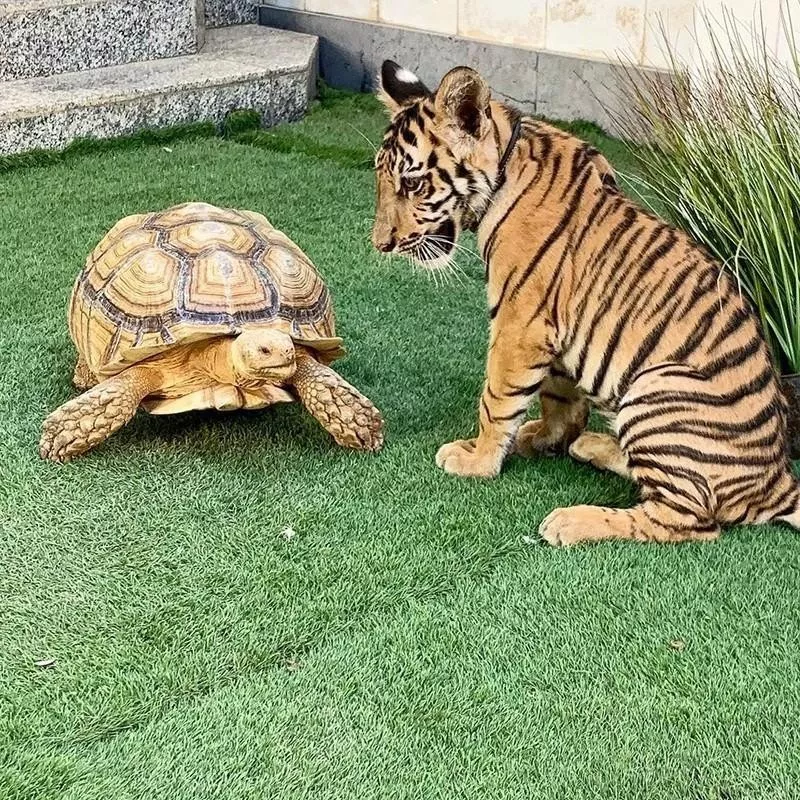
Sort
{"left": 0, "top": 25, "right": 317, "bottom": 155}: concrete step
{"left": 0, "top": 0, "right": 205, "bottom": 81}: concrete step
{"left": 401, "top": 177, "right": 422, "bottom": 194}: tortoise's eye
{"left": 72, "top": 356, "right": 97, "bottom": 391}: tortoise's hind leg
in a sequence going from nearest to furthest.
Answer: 1. {"left": 401, "top": 177, "right": 422, "bottom": 194}: tortoise's eye
2. {"left": 72, "top": 356, "right": 97, "bottom": 391}: tortoise's hind leg
3. {"left": 0, "top": 25, "right": 317, "bottom": 155}: concrete step
4. {"left": 0, "top": 0, "right": 205, "bottom": 81}: concrete step

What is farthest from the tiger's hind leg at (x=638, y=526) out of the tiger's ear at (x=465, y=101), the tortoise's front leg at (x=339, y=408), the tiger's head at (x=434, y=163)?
the tiger's ear at (x=465, y=101)

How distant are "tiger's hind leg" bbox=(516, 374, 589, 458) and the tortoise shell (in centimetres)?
65

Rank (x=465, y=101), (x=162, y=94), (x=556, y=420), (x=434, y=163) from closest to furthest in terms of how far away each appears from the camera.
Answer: (x=465, y=101), (x=434, y=163), (x=556, y=420), (x=162, y=94)

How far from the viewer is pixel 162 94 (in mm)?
6141

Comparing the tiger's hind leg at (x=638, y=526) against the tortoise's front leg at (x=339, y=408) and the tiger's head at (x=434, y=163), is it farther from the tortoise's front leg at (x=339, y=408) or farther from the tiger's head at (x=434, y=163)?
the tiger's head at (x=434, y=163)

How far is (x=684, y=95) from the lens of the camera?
363cm

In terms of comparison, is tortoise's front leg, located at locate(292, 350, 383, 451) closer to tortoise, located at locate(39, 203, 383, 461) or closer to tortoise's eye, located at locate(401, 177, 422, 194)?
tortoise, located at locate(39, 203, 383, 461)

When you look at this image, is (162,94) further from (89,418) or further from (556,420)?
(556,420)

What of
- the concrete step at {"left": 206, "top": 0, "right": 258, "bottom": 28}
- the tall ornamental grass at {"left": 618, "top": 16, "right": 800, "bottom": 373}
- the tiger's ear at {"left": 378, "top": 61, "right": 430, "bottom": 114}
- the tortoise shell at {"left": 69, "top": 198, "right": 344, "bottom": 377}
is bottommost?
the concrete step at {"left": 206, "top": 0, "right": 258, "bottom": 28}

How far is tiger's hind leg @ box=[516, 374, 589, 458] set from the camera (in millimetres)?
3219

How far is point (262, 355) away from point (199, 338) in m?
0.20

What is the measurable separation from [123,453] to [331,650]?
1096 millimetres

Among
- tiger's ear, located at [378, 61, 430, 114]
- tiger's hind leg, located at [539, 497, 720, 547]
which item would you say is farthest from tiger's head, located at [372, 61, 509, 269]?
tiger's hind leg, located at [539, 497, 720, 547]

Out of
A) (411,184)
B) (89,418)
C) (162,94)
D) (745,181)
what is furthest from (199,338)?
(162,94)
